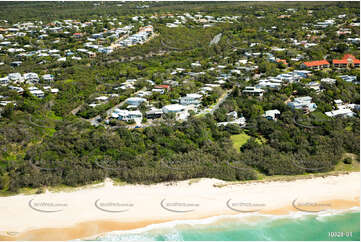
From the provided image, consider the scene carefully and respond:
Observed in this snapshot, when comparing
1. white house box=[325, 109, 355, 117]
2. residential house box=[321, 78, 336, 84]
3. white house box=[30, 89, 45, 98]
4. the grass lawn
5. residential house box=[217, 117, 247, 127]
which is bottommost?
the grass lawn

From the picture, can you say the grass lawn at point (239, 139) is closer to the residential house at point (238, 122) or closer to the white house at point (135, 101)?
the residential house at point (238, 122)

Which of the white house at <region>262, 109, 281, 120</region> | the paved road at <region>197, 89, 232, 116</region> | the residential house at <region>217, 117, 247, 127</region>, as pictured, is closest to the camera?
the residential house at <region>217, 117, 247, 127</region>

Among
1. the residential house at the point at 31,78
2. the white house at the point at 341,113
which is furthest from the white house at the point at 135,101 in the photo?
the white house at the point at 341,113

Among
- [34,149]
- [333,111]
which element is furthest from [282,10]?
[34,149]

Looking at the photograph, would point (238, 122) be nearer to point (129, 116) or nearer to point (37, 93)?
point (129, 116)

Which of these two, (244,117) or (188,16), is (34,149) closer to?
(244,117)

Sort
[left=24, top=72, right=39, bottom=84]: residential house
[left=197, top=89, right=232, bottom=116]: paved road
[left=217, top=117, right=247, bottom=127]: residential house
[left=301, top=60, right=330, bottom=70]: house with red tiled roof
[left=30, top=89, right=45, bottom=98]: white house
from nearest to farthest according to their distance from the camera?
[left=217, top=117, right=247, bottom=127]: residential house, [left=197, top=89, right=232, bottom=116]: paved road, [left=30, top=89, right=45, bottom=98]: white house, [left=24, top=72, right=39, bottom=84]: residential house, [left=301, top=60, right=330, bottom=70]: house with red tiled roof

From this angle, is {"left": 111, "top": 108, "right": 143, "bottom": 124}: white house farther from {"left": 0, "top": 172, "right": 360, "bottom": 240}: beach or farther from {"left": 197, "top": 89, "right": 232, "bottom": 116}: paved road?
{"left": 0, "top": 172, "right": 360, "bottom": 240}: beach

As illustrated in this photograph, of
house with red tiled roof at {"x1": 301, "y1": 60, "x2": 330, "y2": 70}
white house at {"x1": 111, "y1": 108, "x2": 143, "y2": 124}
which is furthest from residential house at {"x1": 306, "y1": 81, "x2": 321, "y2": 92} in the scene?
white house at {"x1": 111, "y1": 108, "x2": 143, "y2": 124}
